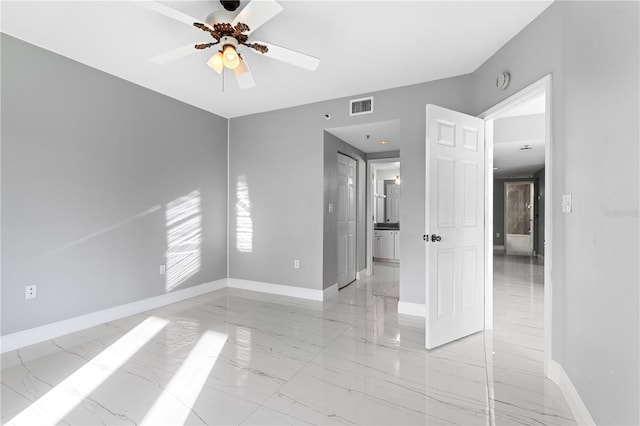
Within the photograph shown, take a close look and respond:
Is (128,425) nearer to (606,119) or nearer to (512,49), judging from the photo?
(606,119)

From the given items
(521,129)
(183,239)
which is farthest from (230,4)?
(521,129)

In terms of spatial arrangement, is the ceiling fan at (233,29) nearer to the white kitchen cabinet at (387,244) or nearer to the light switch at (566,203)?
the light switch at (566,203)

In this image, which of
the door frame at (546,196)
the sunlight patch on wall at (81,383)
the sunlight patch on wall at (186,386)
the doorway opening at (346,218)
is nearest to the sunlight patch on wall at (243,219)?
the doorway opening at (346,218)

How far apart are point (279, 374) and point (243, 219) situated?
288 cm

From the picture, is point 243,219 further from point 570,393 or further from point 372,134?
point 570,393

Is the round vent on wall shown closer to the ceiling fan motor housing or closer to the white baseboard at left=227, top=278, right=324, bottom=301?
the ceiling fan motor housing

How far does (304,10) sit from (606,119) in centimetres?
199

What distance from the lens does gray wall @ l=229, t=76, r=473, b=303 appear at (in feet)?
11.5

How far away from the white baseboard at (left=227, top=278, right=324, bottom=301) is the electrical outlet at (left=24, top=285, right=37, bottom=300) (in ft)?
7.88

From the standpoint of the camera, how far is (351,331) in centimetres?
304

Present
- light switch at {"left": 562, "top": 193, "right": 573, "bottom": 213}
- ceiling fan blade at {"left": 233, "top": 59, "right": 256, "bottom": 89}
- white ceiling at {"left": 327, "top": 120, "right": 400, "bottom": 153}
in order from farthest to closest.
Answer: white ceiling at {"left": 327, "top": 120, "right": 400, "bottom": 153}
ceiling fan blade at {"left": 233, "top": 59, "right": 256, "bottom": 89}
light switch at {"left": 562, "top": 193, "right": 573, "bottom": 213}

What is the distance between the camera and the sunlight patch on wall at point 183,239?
3932 millimetres

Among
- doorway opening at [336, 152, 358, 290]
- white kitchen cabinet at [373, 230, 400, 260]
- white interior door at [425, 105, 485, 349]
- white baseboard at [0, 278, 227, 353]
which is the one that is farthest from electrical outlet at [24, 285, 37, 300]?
white kitchen cabinet at [373, 230, 400, 260]

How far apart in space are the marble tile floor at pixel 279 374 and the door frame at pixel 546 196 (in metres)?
0.33
